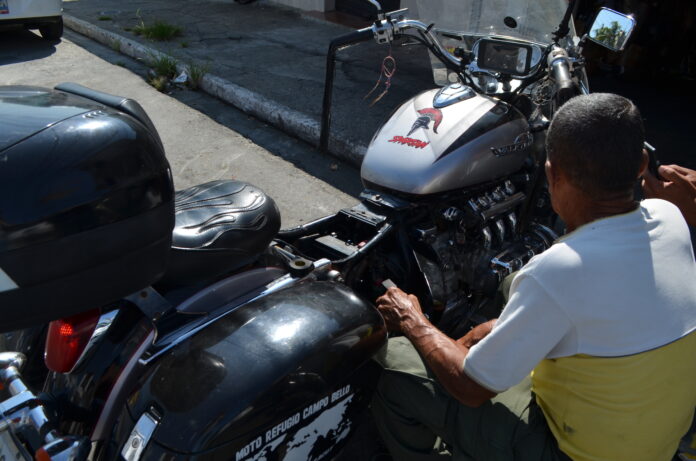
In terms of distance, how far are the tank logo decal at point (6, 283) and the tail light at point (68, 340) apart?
0.19 meters

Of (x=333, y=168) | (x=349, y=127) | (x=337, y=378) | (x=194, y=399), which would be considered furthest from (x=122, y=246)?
(x=349, y=127)

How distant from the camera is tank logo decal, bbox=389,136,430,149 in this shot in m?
2.21

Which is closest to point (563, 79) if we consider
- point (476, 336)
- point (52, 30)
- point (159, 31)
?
point (476, 336)

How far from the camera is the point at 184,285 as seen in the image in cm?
169

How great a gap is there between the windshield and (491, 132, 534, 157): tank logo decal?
22.2 inches

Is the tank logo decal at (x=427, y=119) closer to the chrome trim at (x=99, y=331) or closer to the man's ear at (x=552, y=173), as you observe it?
the man's ear at (x=552, y=173)

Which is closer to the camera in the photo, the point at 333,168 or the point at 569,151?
the point at 569,151

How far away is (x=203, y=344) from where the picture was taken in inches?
57.7

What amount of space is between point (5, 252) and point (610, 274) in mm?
1373

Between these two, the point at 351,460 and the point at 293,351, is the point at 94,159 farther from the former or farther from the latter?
the point at 351,460

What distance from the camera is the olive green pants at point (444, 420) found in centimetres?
165

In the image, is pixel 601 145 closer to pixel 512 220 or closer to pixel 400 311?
pixel 400 311

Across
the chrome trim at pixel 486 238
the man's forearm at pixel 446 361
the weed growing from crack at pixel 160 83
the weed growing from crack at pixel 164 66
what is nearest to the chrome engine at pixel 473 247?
the chrome trim at pixel 486 238

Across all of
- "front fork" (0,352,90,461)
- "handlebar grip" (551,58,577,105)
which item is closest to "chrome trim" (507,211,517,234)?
"handlebar grip" (551,58,577,105)
